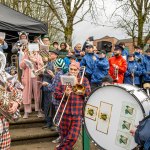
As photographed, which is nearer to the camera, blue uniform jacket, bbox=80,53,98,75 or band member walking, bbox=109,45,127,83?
blue uniform jacket, bbox=80,53,98,75

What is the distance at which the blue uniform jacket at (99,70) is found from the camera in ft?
24.6

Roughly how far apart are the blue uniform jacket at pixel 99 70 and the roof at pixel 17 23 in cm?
217

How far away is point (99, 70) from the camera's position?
7.57 m

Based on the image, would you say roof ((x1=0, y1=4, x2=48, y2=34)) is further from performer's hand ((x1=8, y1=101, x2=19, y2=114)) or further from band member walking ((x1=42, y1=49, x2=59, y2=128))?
performer's hand ((x1=8, y1=101, x2=19, y2=114))

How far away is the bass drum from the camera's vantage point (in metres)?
4.47

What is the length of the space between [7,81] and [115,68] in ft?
15.2

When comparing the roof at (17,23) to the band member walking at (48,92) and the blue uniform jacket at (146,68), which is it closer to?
the band member walking at (48,92)

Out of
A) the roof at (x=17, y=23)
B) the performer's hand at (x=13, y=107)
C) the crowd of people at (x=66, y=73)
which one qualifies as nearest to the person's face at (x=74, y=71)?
the crowd of people at (x=66, y=73)

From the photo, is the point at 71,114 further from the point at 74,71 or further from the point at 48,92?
the point at 48,92

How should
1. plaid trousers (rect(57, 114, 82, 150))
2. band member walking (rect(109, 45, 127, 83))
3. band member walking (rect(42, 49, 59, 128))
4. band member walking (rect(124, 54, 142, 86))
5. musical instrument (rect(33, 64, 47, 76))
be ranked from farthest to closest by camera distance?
band member walking (rect(124, 54, 142, 86)) < band member walking (rect(109, 45, 127, 83)) < musical instrument (rect(33, 64, 47, 76)) < band member walking (rect(42, 49, 59, 128)) < plaid trousers (rect(57, 114, 82, 150))

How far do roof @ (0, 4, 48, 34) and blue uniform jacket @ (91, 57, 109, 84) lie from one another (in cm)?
217

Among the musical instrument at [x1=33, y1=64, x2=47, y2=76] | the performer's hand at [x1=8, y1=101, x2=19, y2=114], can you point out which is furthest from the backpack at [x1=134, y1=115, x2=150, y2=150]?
the musical instrument at [x1=33, y1=64, x2=47, y2=76]

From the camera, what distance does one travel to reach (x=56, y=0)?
1750 cm

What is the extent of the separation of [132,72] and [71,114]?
3466mm
